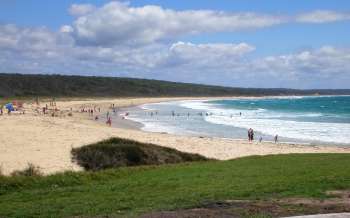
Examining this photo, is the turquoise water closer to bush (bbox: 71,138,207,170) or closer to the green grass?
bush (bbox: 71,138,207,170)

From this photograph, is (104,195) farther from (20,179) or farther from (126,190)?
(20,179)

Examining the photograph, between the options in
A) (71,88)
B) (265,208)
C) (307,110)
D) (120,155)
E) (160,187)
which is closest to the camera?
(265,208)

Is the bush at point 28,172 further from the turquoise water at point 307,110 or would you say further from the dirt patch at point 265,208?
the turquoise water at point 307,110

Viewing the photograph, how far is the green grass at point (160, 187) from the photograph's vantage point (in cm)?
916

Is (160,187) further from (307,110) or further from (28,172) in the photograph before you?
(307,110)

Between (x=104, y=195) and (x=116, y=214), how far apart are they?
2.25 metres

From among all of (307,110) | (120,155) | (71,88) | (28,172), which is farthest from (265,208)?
(71,88)

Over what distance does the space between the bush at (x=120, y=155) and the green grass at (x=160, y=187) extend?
3.23 metres

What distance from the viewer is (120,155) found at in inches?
739

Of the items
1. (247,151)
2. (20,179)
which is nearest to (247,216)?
(20,179)

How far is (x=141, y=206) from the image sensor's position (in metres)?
9.04

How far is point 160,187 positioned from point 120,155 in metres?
7.63

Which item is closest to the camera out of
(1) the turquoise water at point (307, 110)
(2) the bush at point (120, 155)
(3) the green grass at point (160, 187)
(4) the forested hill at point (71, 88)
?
(3) the green grass at point (160, 187)

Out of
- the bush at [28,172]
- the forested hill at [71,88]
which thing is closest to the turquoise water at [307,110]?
the bush at [28,172]
